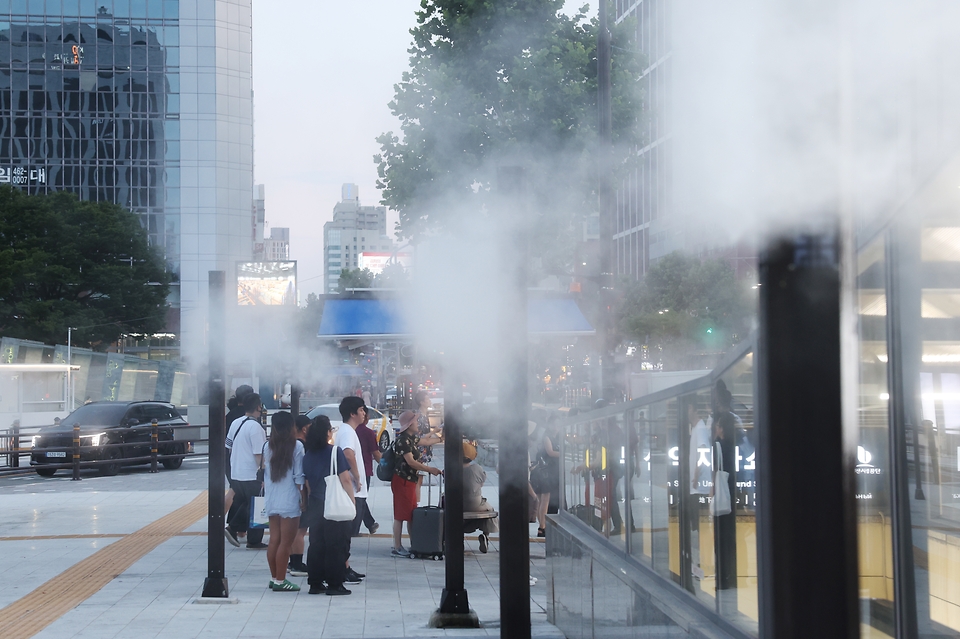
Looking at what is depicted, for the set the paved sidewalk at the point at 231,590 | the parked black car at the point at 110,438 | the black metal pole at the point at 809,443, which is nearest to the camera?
the black metal pole at the point at 809,443

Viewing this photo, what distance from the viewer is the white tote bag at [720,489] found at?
12.7 feet

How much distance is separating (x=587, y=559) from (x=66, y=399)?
27.6 metres

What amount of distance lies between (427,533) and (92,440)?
517 inches

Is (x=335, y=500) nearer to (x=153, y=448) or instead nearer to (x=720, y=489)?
(x=720, y=489)

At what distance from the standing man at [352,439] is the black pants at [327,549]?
1.16 ft

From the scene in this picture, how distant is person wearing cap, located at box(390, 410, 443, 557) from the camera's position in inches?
392

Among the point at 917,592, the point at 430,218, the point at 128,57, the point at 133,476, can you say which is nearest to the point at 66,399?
the point at 133,476

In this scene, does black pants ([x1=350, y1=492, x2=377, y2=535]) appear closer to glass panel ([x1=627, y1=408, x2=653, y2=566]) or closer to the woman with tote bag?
the woman with tote bag

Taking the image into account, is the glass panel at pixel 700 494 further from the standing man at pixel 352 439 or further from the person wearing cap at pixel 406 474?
the person wearing cap at pixel 406 474

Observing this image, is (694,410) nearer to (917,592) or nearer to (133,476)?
(917,592)

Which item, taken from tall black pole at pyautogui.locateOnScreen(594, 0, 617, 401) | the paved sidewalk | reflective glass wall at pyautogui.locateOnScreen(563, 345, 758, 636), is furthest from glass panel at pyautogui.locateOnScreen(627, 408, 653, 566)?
tall black pole at pyautogui.locateOnScreen(594, 0, 617, 401)

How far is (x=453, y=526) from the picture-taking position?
22.9 ft

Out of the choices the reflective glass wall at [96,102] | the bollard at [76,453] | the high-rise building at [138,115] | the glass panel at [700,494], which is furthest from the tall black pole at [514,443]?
the reflective glass wall at [96,102]

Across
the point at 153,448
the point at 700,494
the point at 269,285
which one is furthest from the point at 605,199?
the point at 269,285
